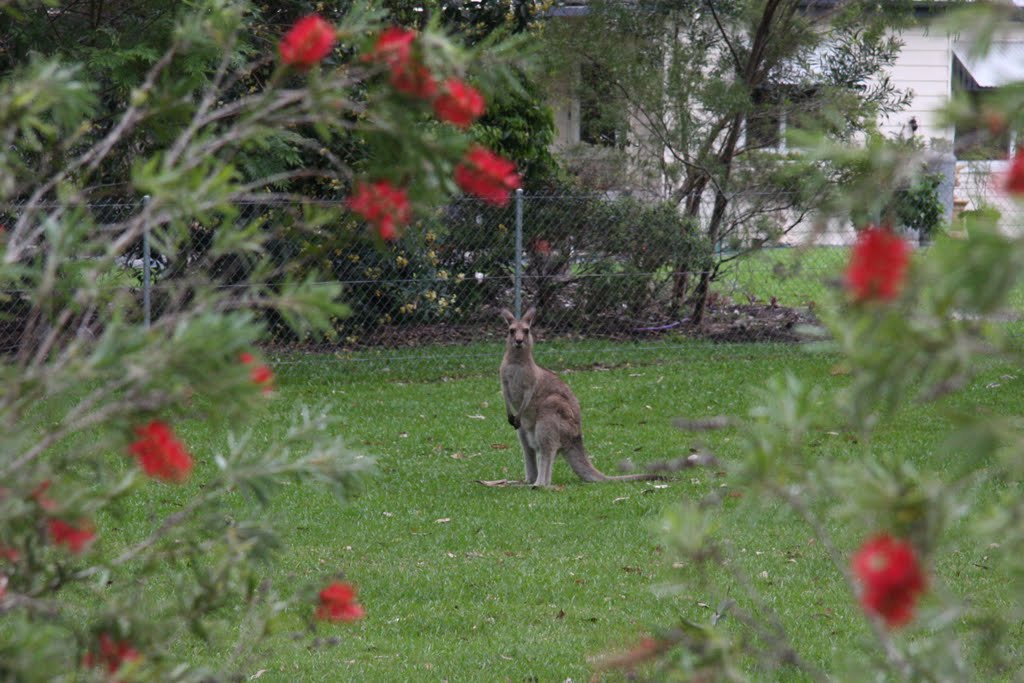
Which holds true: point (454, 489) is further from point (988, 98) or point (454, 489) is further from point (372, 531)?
point (988, 98)

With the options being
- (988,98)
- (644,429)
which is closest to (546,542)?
(644,429)

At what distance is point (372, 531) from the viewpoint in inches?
285

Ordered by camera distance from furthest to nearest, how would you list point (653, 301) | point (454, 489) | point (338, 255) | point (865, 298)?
point (653, 301) → point (338, 255) → point (454, 489) → point (865, 298)

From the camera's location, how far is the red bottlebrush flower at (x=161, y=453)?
2158 millimetres

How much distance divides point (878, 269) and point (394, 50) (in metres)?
1.09

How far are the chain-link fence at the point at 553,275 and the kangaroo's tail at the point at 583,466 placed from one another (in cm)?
368

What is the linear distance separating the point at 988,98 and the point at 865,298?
17.4 inches

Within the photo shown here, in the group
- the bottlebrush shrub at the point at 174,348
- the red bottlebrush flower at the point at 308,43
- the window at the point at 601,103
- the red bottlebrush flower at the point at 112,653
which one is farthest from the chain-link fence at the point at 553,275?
the red bottlebrush flower at the point at 308,43

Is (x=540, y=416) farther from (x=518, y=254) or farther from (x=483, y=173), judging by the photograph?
(x=483, y=173)

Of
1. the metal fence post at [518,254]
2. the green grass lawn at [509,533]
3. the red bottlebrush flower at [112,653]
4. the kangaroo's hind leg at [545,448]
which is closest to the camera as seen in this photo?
the red bottlebrush flower at [112,653]

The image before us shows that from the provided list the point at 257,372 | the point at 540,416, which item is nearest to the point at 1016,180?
the point at 257,372

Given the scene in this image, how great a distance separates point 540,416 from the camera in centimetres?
855

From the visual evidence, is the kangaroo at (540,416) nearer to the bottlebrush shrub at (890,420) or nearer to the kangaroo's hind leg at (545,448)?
the kangaroo's hind leg at (545,448)

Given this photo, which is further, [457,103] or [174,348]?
[457,103]
